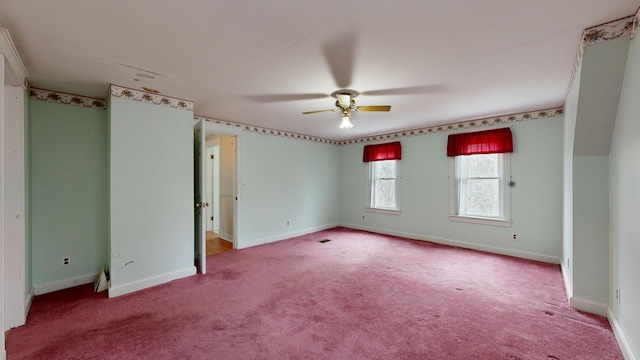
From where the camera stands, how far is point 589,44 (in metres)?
1.85

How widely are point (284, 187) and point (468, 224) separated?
354 cm

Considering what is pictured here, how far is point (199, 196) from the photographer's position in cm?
349

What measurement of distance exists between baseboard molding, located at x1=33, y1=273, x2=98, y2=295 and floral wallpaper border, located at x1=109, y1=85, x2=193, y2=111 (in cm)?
223

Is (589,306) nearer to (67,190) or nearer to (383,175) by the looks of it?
(383,175)

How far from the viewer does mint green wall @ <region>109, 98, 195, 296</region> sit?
2811 mm

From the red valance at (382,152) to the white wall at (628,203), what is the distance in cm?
336

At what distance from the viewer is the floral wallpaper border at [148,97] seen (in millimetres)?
2803

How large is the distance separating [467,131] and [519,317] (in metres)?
3.15

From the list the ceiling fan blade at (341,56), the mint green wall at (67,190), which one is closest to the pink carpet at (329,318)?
the mint green wall at (67,190)

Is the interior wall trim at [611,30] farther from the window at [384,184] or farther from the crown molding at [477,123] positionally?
the window at [384,184]

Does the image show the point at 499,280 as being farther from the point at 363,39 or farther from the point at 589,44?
the point at 363,39

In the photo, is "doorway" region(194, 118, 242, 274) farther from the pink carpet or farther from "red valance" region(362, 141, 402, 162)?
"red valance" region(362, 141, 402, 162)

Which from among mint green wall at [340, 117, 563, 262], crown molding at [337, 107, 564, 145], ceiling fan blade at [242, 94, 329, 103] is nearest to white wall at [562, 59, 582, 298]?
mint green wall at [340, 117, 563, 262]

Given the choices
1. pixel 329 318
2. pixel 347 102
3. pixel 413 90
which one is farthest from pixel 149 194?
pixel 413 90
